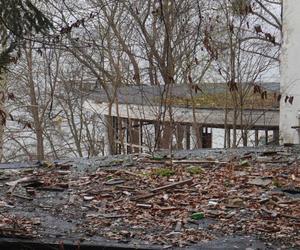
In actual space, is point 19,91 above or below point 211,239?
above

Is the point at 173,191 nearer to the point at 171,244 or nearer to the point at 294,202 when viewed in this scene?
the point at 294,202

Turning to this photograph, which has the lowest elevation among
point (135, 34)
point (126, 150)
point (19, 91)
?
point (126, 150)

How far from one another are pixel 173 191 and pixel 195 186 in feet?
0.68

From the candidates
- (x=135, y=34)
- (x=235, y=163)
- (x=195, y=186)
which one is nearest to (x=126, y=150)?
(x=135, y=34)

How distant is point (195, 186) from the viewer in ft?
11.9

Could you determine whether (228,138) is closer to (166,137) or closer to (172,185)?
(166,137)

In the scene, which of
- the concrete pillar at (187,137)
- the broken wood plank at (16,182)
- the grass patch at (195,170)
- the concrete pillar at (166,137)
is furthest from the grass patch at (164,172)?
the concrete pillar at (187,137)

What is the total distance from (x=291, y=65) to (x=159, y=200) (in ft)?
21.5

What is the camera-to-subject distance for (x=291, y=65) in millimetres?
9117

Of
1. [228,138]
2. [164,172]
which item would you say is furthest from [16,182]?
[228,138]

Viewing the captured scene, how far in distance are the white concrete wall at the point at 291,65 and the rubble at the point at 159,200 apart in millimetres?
4576

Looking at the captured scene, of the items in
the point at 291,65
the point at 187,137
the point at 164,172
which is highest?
the point at 291,65

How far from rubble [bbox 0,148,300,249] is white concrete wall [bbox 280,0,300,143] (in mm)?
4576

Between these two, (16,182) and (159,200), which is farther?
(16,182)
